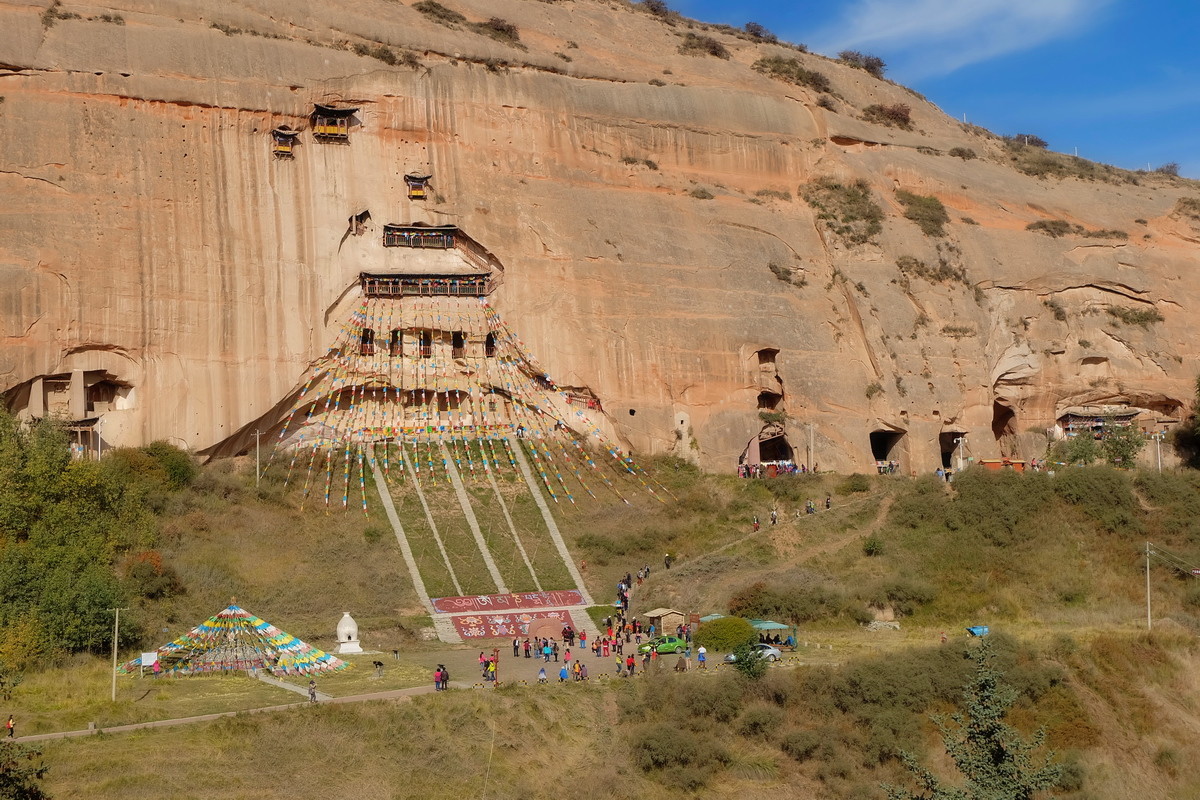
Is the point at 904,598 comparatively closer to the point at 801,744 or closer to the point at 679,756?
the point at 801,744

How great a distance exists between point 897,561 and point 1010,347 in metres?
14.9

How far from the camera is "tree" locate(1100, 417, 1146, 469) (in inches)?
1794

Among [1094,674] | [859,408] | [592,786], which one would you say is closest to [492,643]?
[592,786]

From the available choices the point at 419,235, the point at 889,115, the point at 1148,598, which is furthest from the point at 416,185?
the point at 1148,598

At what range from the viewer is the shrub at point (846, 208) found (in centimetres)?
4972

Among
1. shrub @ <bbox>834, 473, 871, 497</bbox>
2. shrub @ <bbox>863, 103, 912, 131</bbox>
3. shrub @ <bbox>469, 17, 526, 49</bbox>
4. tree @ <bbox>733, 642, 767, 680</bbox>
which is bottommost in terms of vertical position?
tree @ <bbox>733, 642, 767, 680</bbox>

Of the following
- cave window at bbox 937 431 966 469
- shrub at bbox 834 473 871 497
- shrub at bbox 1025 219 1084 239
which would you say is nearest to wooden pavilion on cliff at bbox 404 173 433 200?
shrub at bbox 834 473 871 497

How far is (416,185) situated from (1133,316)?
1031 inches

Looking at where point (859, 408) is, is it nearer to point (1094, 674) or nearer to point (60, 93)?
point (1094, 674)

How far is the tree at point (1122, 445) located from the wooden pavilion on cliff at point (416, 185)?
23490mm

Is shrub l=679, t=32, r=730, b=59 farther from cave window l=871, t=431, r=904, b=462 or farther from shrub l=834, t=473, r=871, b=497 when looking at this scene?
shrub l=834, t=473, r=871, b=497

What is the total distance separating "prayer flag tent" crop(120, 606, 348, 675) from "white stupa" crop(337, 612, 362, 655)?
1477 millimetres

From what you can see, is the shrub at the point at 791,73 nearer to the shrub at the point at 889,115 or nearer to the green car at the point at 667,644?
the shrub at the point at 889,115

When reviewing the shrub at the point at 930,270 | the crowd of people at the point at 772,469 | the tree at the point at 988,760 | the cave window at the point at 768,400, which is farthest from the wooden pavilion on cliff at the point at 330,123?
the tree at the point at 988,760
